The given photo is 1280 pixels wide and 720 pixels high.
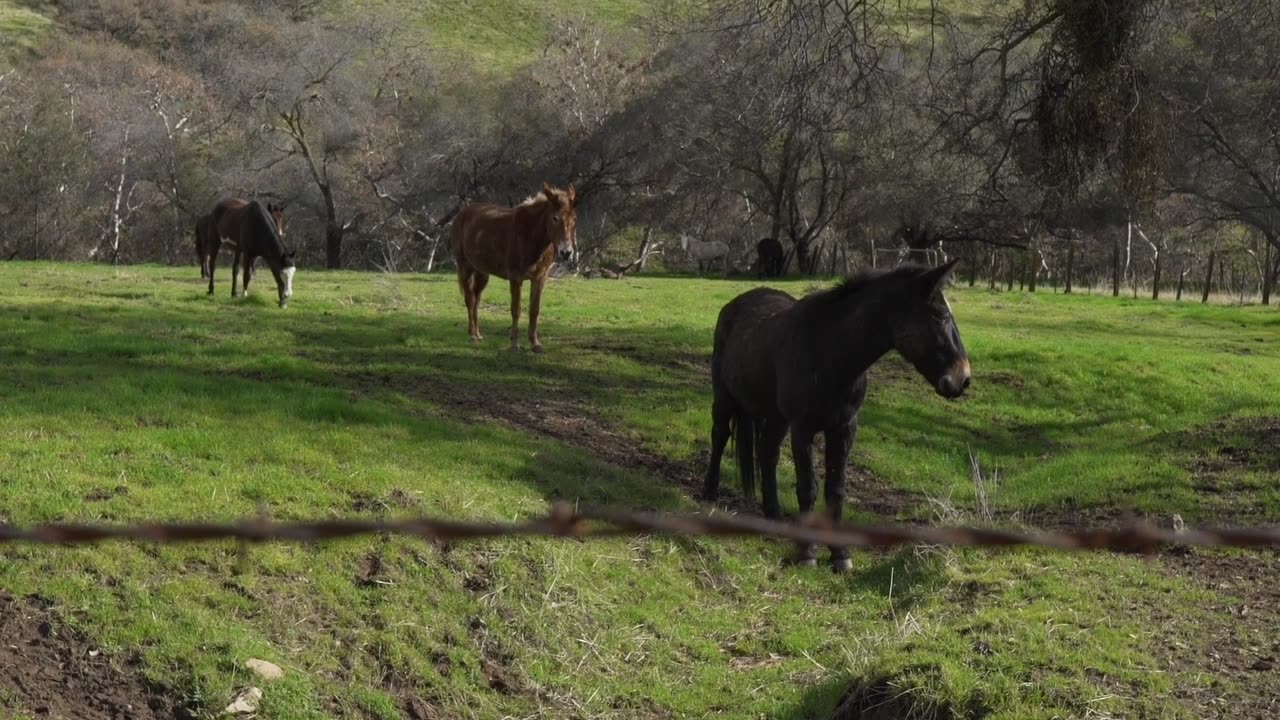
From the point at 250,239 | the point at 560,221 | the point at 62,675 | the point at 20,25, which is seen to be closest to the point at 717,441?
the point at 560,221

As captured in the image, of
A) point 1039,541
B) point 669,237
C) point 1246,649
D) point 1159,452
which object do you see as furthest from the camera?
point 669,237

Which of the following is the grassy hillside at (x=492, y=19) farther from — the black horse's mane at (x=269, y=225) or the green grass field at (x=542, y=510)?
the green grass field at (x=542, y=510)

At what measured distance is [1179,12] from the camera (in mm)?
16312

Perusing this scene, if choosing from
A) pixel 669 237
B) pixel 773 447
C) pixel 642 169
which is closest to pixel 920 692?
pixel 773 447

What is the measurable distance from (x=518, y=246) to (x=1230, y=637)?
11031 millimetres

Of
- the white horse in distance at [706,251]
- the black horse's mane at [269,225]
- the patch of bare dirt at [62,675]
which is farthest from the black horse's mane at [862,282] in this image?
the white horse in distance at [706,251]

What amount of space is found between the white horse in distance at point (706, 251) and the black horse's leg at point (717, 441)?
126ft

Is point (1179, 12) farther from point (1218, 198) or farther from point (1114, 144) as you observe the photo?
point (1218, 198)

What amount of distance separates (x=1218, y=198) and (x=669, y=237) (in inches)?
914

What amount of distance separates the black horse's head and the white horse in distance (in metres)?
40.6

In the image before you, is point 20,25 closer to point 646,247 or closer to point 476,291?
point 646,247

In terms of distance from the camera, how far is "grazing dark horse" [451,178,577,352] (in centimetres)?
1677

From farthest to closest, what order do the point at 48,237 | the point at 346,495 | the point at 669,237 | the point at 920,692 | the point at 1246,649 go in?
the point at 669,237
the point at 48,237
the point at 346,495
the point at 1246,649
the point at 920,692

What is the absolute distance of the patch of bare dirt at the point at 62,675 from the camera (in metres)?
6.70
